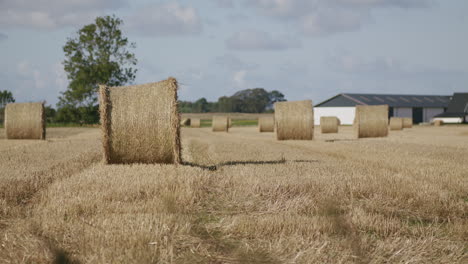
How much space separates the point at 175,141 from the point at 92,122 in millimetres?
37840

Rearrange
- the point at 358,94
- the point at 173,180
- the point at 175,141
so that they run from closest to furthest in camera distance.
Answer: the point at 173,180, the point at 175,141, the point at 358,94

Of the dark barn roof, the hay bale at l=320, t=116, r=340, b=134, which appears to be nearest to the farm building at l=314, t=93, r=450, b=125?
the dark barn roof

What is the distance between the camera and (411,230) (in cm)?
409

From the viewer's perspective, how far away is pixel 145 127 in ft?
28.5

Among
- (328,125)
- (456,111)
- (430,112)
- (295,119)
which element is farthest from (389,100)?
(295,119)

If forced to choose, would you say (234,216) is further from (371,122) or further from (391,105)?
(391,105)

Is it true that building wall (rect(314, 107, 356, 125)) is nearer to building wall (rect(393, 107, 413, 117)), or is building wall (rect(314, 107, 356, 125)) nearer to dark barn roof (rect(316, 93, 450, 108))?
dark barn roof (rect(316, 93, 450, 108))

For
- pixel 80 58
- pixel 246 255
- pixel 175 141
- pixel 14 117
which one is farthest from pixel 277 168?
pixel 80 58

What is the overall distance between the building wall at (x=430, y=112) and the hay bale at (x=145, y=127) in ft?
209

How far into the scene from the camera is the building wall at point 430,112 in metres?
66.1

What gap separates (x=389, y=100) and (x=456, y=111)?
8.98 meters

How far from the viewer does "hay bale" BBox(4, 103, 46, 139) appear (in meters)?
18.0

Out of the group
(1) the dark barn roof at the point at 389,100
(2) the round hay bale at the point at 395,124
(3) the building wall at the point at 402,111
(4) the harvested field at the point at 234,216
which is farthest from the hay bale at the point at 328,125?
(3) the building wall at the point at 402,111

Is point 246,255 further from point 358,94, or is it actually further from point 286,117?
point 358,94
